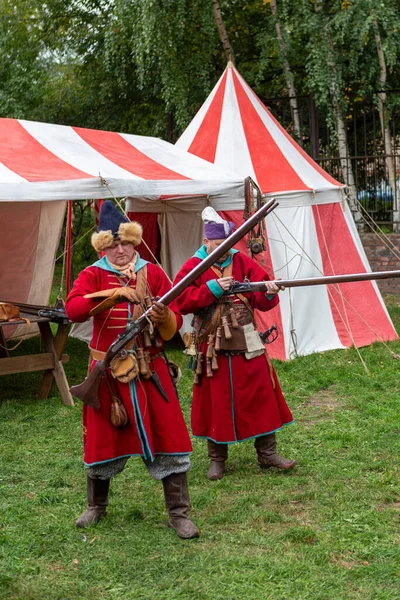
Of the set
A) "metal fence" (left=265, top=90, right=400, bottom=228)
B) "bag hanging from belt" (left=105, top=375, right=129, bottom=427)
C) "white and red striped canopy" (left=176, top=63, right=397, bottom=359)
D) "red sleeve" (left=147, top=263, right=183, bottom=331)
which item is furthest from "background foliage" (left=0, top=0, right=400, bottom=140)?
"bag hanging from belt" (left=105, top=375, right=129, bottom=427)

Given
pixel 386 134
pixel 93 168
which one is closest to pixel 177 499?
pixel 93 168

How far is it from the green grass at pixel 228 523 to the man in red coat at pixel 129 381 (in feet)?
0.74

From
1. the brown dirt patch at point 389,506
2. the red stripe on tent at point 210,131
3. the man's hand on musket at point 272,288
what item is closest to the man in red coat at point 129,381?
the man's hand on musket at point 272,288

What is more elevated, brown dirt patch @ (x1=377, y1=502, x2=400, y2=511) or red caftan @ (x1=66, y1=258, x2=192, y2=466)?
red caftan @ (x1=66, y1=258, x2=192, y2=466)

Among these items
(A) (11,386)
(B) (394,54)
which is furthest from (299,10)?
(A) (11,386)

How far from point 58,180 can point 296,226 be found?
2.82 m

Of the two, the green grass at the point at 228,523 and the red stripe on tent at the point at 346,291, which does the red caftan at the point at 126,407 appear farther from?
the red stripe on tent at the point at 346,291

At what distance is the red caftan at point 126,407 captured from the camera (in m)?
3.88

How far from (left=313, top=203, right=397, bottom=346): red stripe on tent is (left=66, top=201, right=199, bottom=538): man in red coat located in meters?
4.64

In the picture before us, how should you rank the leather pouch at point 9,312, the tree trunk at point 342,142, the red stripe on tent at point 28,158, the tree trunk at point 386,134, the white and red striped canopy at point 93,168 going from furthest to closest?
1. the tree trunk at point 386,134
2. the tree trunk at point 342,142
3. the leather pouch at point 9,312
4. the red stripe on tent at point 28,158
5. the white and red striped canopy at point 93,168

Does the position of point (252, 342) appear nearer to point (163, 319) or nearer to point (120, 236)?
point (163, 319)

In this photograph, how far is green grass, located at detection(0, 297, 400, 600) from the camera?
3383 mm

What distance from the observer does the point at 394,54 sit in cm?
991

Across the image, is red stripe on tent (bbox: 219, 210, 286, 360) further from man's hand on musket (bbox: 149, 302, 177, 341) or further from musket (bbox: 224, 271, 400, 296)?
man's hand on musket (bbox: 149, 302, 177, 341)
